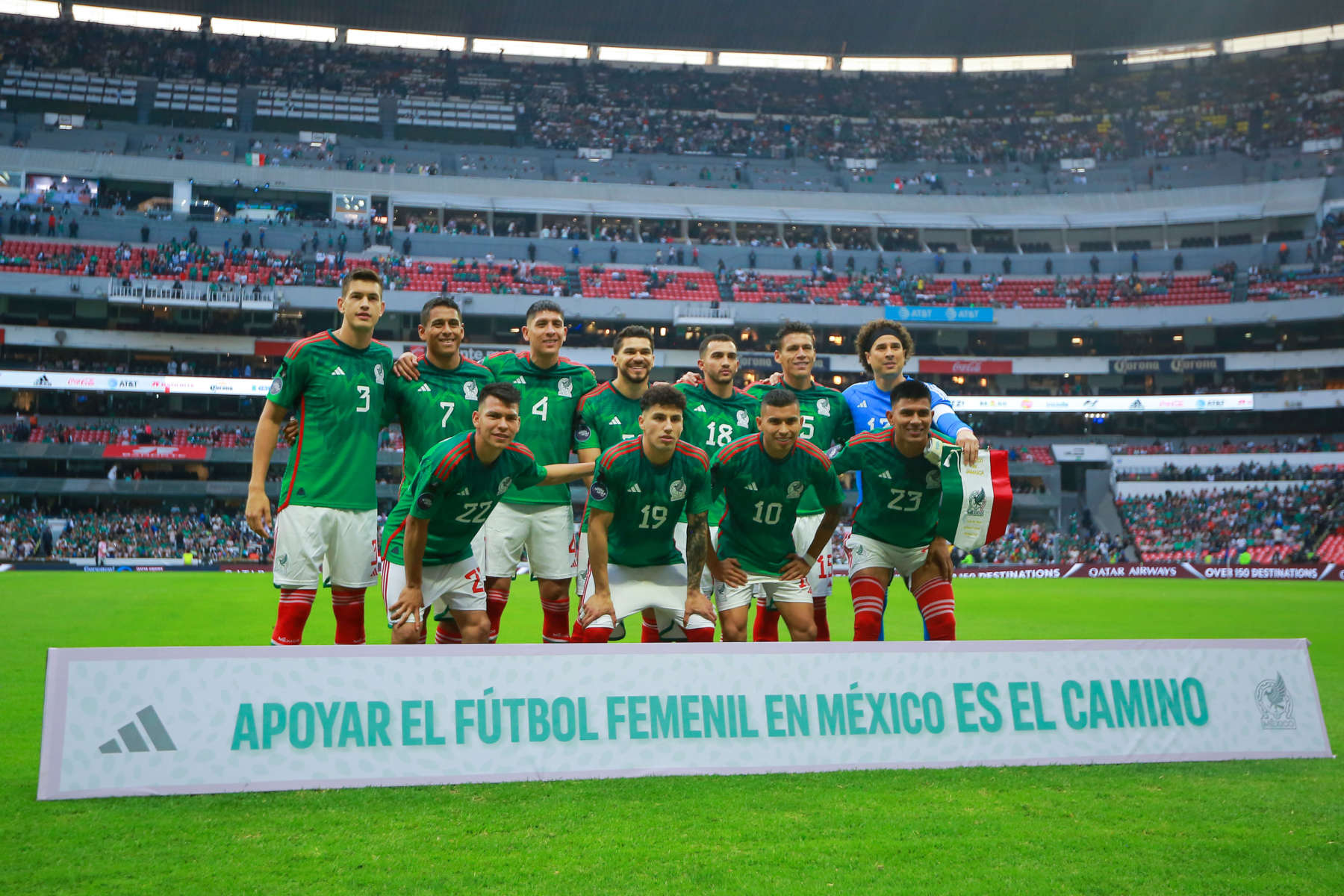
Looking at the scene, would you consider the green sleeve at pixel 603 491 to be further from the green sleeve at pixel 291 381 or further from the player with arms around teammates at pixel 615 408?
the green sleeve at pixel 291 381

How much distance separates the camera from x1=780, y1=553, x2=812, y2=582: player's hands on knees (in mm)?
7105

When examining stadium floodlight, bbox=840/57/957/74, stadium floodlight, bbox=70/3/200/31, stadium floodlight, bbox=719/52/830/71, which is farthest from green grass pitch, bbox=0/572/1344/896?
stadium floodlight, bbox=840/57/957/74

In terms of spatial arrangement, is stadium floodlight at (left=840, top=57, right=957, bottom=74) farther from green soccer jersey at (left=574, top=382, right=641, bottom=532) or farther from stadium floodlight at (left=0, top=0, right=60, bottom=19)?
green soccer jersey at (left=574, top=382, right=641, bottom=532)

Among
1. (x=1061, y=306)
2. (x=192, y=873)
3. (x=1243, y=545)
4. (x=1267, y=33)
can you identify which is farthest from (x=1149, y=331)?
(x=192, y=873)

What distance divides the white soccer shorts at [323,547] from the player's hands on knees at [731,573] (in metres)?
2.31

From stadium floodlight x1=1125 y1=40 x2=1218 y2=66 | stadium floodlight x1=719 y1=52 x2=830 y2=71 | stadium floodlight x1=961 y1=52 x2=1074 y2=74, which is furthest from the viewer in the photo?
stadium floodlight x1=719 y1=52 x2=830 y2=71

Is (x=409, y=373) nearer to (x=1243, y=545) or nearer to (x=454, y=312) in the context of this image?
(x=454, y=312)

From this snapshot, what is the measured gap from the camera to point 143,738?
4.73 meters

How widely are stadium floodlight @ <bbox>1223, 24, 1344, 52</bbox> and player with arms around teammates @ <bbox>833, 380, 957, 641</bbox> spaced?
213 feet

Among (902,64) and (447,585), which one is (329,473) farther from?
(902,64)

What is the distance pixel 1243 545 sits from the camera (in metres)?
37.4

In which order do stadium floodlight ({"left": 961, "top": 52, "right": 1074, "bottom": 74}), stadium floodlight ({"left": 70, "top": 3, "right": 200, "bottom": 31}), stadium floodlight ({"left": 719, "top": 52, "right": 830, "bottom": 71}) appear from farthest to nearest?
stadium floodlight ({"left": 719, "top": 52, "right": 830, "bottom": 71}), stadium floodlight ({"left": 961, "top": 52, "right": 1074, "bottom": 74}), stadium floodlight ({"left": 70, "top": 3, "right": 200, "bottom": 31})

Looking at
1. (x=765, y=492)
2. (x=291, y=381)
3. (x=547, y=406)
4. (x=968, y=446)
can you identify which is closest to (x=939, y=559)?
(x=968, y=446)

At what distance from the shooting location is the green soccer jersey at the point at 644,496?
6492 millimetres
